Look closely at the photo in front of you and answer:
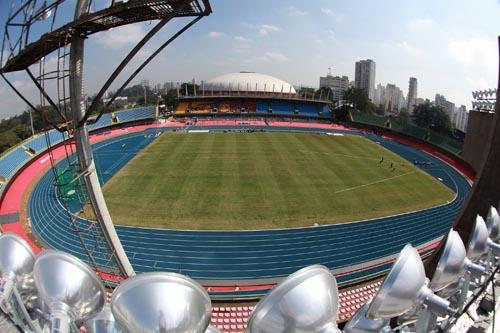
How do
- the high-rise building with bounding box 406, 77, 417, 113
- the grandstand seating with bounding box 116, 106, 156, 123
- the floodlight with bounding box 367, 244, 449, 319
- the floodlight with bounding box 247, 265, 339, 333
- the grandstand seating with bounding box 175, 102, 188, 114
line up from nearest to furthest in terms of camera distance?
the floodlight with bounding box 247, 265, 339, 333, the floodlight with bounding box 367, 244, 449, 319, the grandstand seating with bounding box 116, 106, 156, 123, the grandstand seating with bounding box 175, 102, 188, 114, the high-rise building with bounding box 406, 77, 417, 113

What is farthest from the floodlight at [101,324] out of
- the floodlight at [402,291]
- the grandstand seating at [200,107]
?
the grandstand seating at [200,107]

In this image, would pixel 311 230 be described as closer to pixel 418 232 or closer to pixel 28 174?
pixel 418 232

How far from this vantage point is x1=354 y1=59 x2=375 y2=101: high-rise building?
137125 mm

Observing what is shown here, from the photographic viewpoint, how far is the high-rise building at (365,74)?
13712 cm

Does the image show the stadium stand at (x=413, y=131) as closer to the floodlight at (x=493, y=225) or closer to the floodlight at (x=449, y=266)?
the floodlight at (x=493, y=225)

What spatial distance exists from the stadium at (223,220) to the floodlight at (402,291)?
1 cm

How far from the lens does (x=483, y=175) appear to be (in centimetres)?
620

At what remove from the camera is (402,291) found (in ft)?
8.00

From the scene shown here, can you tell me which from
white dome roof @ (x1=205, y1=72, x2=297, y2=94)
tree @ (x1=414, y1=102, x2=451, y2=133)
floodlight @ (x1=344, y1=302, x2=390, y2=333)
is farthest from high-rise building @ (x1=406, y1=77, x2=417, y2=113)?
→ floodlight @ (x1=344, y1=302, x2=390, y2=333)

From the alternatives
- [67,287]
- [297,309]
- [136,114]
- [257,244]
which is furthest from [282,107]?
[297,309]

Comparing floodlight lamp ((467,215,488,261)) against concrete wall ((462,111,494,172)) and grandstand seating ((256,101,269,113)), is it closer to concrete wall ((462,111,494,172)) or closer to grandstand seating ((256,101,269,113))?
concrete wall ((462,111,494,172))

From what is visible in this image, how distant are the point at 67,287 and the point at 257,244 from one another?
Answer: 41.1ft

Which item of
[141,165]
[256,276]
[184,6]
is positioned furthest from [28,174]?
[184,6]

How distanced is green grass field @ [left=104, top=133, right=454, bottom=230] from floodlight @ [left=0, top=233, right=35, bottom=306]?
13061mm
